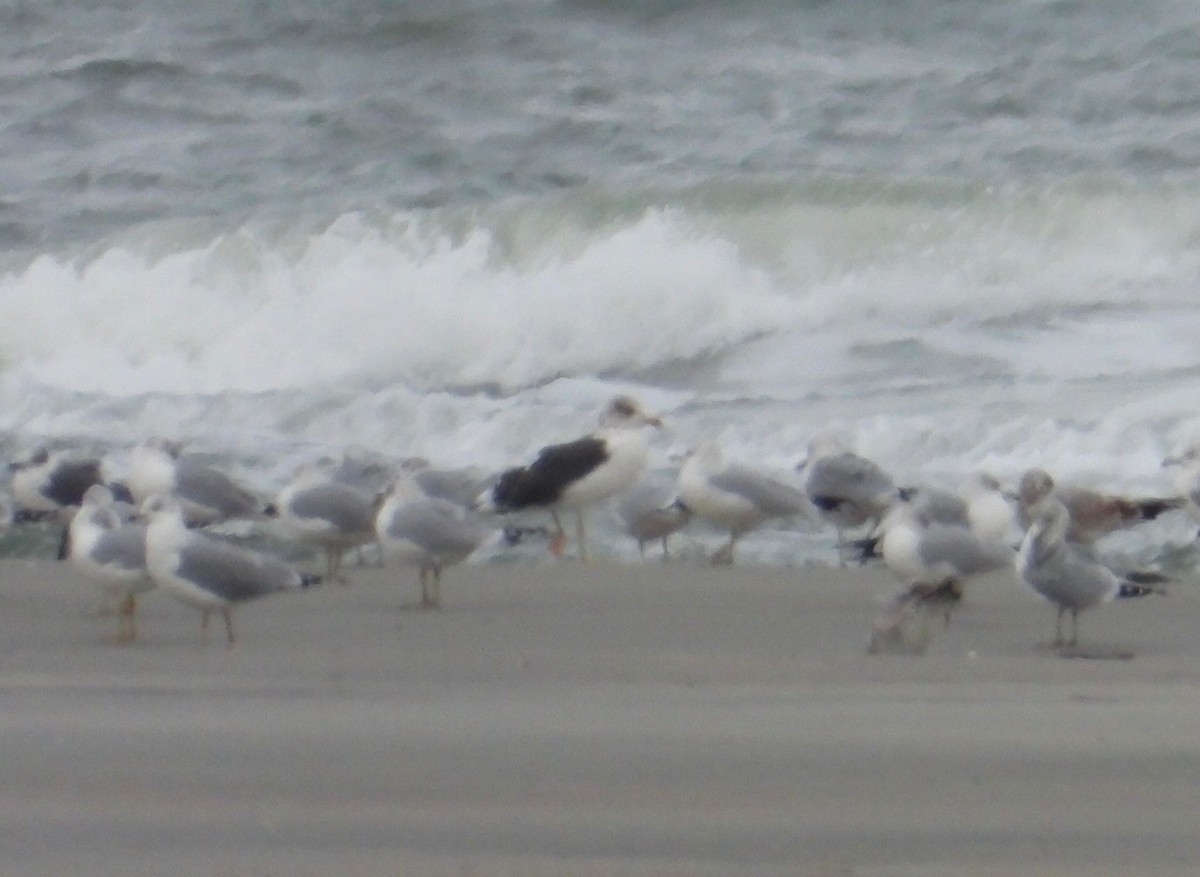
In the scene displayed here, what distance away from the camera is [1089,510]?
9.23m

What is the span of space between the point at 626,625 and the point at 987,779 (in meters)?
3.09

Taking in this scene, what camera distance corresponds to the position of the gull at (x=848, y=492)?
32.3 ft

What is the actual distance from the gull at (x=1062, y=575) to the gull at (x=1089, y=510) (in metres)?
1.07

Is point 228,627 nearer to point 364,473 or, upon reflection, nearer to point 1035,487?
point 364,473

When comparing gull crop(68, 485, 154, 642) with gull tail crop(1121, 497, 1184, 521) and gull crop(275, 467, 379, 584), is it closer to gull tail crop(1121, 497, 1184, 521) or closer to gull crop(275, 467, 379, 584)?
gull crop(275, 467, 379, 584)

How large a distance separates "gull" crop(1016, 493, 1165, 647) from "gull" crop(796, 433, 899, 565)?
187 centimetres

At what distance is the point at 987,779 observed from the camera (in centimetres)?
515

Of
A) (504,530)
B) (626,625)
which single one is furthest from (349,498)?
(626,625)

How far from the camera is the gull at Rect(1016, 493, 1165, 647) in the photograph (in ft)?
25.3

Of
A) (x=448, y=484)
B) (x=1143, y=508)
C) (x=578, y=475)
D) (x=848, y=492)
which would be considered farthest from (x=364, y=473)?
(x=1143, y=508)

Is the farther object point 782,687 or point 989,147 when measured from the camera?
point 989,147

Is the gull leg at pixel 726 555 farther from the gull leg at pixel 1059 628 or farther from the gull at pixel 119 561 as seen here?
the gull at pixel 119 561

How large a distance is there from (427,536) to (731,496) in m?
1.46

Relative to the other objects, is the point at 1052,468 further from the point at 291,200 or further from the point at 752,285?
the point at 291,200
